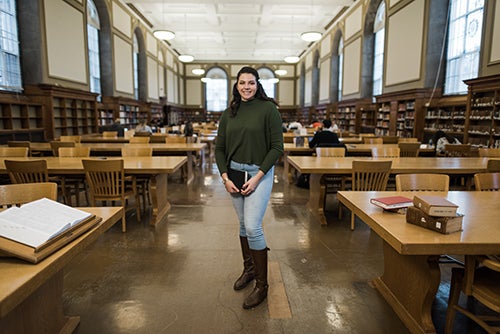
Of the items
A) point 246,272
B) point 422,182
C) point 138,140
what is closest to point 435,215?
point 422,182

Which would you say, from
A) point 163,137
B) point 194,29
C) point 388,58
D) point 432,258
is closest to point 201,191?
point 163,137

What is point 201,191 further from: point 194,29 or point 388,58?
point 194,29

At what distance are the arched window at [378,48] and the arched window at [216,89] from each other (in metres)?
14.3

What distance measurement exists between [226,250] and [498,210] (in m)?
2.13

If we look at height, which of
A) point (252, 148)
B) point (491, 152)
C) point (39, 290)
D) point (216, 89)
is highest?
point (216, 89)

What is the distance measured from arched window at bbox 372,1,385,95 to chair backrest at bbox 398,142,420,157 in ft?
21.9

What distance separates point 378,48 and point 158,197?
36.3 feet

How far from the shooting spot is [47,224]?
1317 millimetres

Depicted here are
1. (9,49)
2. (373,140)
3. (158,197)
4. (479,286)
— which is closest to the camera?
(479,286)

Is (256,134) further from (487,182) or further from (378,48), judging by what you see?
(378,48)

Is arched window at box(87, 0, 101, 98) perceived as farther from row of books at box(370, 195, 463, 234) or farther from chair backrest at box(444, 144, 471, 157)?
row of books at box(370, 195, 463, 234)

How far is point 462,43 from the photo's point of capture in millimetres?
8062

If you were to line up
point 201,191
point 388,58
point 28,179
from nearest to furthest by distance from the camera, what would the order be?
point 28,179
point 201,191
point 388,58

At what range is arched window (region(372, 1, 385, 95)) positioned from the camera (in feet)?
39.1
